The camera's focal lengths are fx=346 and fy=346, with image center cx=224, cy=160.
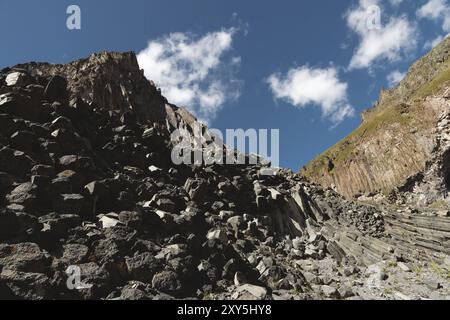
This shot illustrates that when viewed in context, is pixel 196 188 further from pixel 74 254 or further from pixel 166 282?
pixel 74 254

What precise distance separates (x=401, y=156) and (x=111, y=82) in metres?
65.7

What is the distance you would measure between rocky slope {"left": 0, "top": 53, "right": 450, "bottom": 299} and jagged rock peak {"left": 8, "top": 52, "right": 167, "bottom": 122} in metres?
1.89

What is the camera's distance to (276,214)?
35188 millimetres

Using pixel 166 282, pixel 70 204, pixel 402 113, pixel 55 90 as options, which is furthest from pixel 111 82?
pixel 402 113

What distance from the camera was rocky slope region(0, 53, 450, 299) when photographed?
19188 millimetres

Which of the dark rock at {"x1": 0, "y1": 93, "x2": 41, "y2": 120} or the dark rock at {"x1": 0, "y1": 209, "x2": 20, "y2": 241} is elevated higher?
the dark rock at {"x1": 0, "y1": 93, "x2": 41, "y2": 120}

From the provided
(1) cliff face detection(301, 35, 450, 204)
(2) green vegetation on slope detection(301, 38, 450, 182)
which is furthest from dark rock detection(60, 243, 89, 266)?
(2) green vegetation on slope detection(301, 38, 450, 182)

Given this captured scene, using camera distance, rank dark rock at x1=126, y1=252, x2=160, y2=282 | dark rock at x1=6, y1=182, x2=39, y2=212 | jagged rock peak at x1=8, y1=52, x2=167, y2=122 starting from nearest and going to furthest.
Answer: dark rock at x1=126, y1=252, x2=160, y2=282 < dark rock at x1=6, y1=182, x2=39, y2=212 < jagged rock peak at x1=8, y1=52, x2=167, y2=122

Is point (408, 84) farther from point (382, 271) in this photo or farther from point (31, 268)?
point (31, 268)

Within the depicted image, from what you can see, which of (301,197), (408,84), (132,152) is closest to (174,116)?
(132,152)

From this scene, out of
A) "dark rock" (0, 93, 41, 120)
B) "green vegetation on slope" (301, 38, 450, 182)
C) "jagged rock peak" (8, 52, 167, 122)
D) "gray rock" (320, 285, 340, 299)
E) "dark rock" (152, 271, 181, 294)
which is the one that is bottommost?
"gray rock" (320, 285, 340, 299)

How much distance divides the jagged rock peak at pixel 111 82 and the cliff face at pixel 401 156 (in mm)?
55443

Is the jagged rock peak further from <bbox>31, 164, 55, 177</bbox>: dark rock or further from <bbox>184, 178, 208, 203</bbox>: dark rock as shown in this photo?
<bbox>31, 164, 55, 177</bbox>: dark rock
